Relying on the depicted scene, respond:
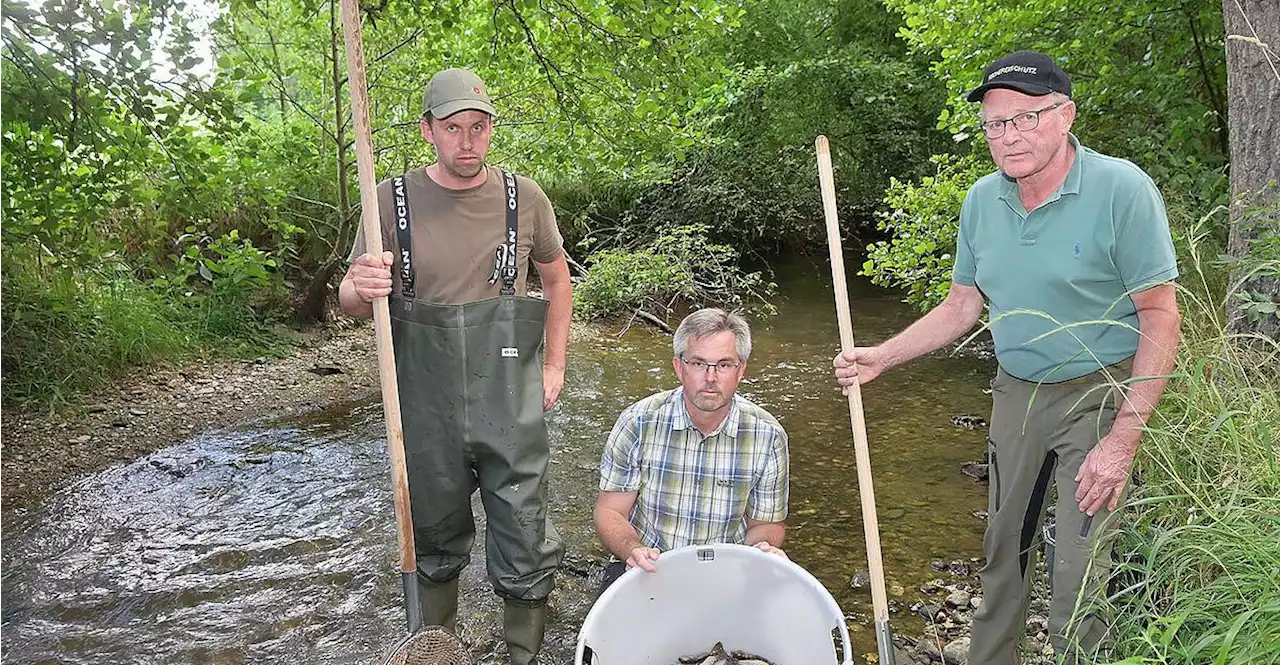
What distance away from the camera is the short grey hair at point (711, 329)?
2.73 m

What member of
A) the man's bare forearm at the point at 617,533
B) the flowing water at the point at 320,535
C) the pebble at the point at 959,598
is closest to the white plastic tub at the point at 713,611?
the man's bare forearm at the point at 617,533

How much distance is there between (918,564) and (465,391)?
2384 millimetres

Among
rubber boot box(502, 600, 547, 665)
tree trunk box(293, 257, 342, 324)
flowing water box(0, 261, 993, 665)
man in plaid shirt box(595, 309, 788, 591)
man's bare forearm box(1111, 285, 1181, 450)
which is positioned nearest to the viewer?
man's bare forearm box(1111, 285, 1181, 450)

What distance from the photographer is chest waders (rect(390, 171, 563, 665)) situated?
9.63 ft

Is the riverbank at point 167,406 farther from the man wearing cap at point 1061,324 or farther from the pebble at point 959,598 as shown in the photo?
the man wearing cap at point 1061,324

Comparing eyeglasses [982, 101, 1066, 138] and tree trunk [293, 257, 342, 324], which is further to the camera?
tree trunk [293, 257, 342, 324]

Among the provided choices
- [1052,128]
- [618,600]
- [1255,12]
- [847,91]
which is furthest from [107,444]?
[847,91]

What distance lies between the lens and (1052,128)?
240 cm

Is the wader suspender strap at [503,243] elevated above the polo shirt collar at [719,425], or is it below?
above

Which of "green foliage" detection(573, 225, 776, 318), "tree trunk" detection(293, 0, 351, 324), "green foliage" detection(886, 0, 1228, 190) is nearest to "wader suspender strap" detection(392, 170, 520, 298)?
"green foliage" detection(886, 0, 1228, 190)

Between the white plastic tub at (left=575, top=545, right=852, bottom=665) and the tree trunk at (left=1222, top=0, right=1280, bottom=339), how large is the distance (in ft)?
6.73

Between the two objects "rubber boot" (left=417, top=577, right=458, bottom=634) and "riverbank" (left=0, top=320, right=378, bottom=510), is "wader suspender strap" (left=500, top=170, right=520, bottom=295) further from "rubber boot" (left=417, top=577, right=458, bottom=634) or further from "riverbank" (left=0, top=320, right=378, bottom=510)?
"riverbank" (left=0, top=320, right=378, bottom=510)

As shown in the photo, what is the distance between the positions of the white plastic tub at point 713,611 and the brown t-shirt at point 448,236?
1.10 meters

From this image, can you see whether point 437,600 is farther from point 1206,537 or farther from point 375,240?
point 1206,537
